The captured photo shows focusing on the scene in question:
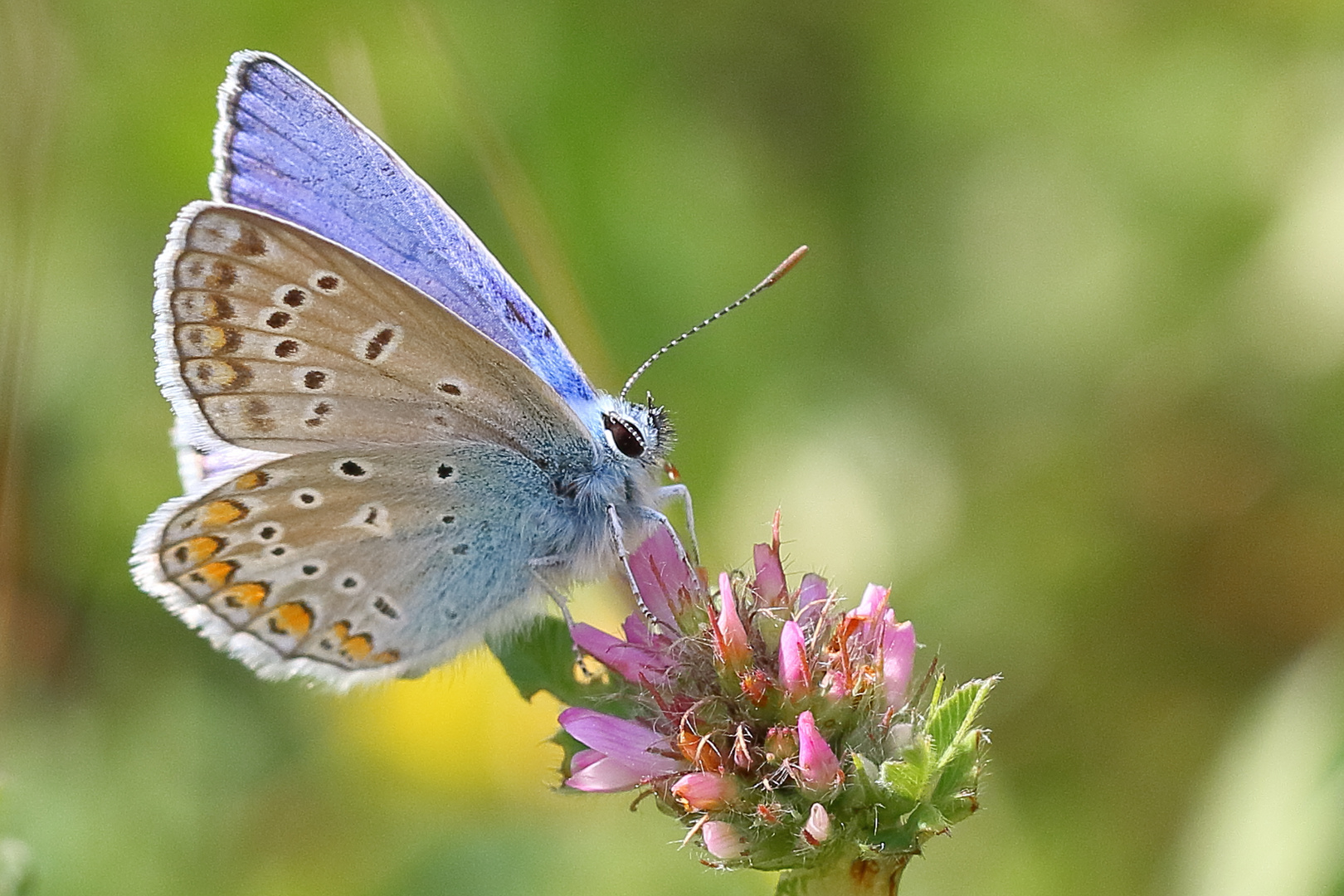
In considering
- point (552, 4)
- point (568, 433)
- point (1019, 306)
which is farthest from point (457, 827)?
point (552, 4)

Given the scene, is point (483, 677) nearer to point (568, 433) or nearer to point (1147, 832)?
point (568, 433)

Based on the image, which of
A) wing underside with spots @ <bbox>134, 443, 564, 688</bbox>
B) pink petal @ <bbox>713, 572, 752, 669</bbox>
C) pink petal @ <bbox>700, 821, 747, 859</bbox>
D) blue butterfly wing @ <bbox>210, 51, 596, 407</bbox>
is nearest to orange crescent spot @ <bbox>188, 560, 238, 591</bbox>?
wing underside with spots @ <bbox>134, 443, 564, 688</bbox>

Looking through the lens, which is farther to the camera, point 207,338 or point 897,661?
point 207,338

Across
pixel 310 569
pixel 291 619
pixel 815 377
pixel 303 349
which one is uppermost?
pixel 815 377

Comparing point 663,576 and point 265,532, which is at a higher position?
point 663,576

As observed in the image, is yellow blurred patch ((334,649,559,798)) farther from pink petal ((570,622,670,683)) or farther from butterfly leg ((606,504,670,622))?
pink petal ((570,622,670,683))

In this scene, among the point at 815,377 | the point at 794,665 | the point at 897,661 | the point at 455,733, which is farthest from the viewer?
the point at 815,377

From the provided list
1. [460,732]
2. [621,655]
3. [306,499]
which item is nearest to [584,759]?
[621,655]

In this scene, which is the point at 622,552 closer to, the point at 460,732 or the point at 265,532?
the point at 265,532

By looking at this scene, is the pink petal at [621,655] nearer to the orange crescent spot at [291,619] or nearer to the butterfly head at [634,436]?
the butterfly head at [634,436]
